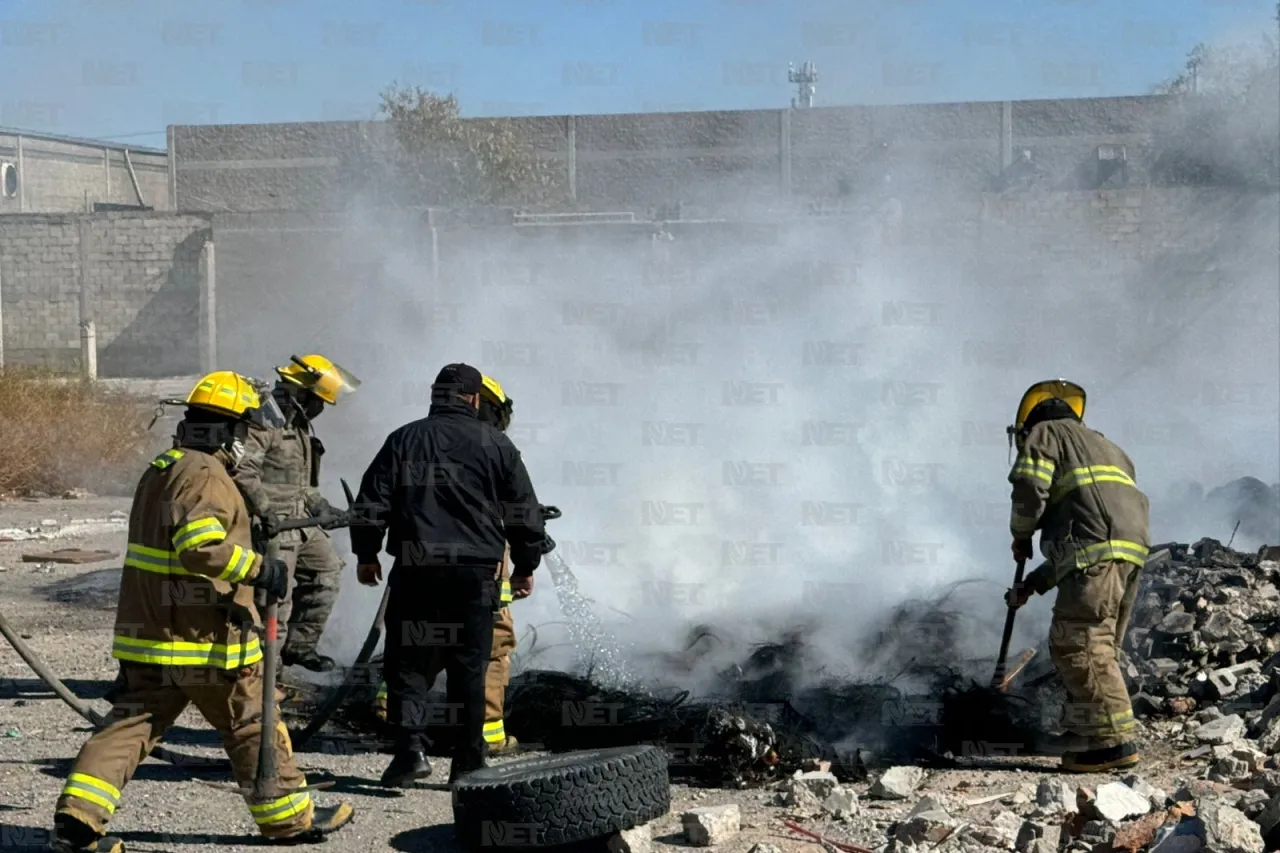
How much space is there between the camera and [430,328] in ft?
40.9

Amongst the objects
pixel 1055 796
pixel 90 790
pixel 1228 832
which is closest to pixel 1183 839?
pixel 1228 832

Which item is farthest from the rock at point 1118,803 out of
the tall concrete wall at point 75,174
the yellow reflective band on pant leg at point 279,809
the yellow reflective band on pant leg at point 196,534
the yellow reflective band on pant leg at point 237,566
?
Answer: the tall concrete wall at point 75,174

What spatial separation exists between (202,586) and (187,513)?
28 centimetres

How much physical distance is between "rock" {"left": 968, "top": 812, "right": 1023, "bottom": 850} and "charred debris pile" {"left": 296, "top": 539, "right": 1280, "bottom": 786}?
97cm

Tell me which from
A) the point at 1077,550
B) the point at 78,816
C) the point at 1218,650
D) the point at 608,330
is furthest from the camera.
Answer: the point at 608,330

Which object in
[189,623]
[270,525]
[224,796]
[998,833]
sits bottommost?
[224,796]

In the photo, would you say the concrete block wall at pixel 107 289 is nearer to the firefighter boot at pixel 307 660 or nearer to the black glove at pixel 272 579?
the firefighter boot at pixel 307 660

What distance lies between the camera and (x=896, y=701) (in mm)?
6680

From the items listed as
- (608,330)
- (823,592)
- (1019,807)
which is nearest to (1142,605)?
(823,592)

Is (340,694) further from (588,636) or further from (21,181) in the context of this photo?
(21,181)

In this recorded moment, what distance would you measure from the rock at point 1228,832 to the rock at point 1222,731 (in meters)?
2.09

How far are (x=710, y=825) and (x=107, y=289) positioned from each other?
2864 centimetres

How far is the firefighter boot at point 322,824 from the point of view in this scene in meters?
4.91

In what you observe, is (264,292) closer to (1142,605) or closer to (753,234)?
(753,234)
